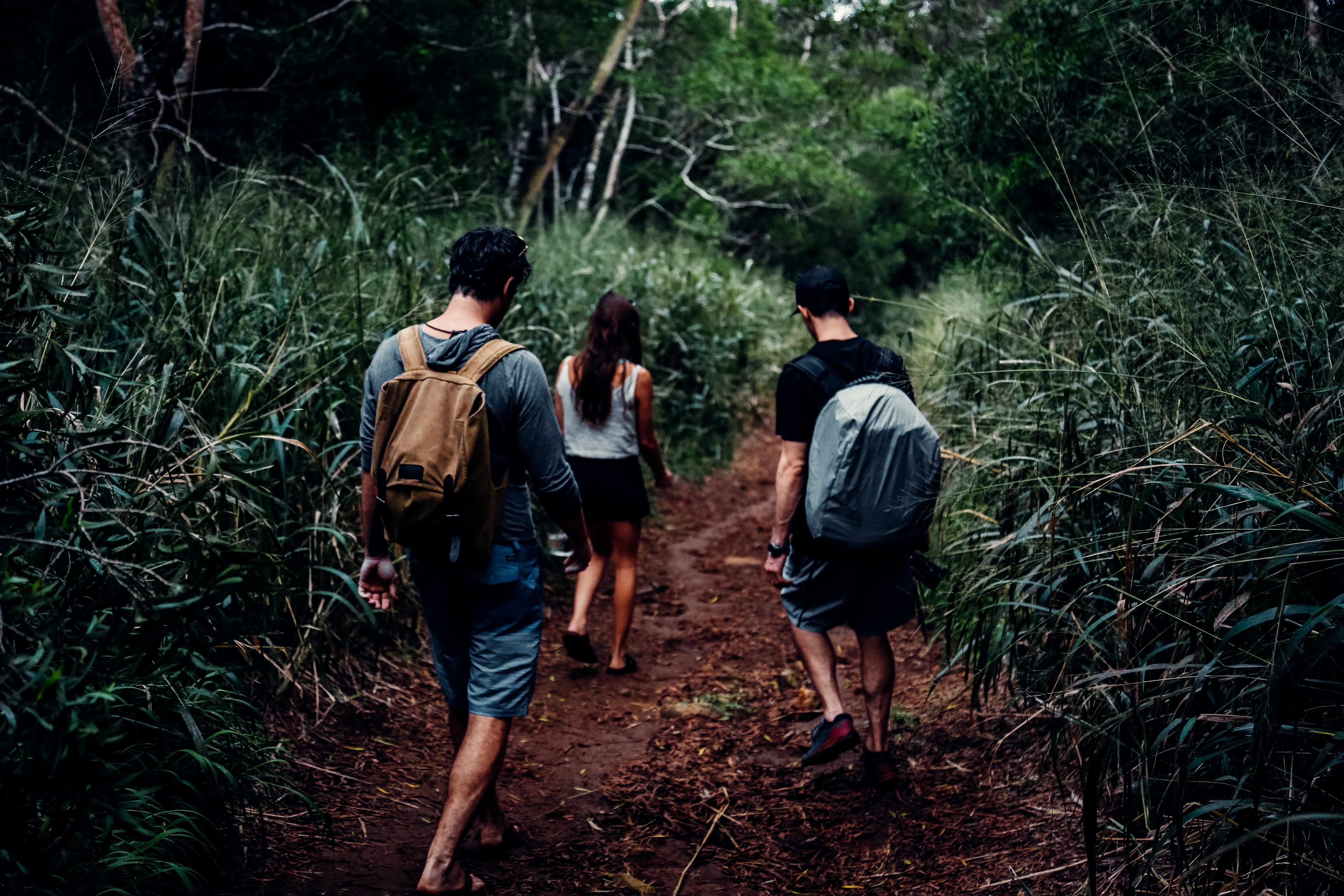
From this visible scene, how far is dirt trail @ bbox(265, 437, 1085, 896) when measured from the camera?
286 cm

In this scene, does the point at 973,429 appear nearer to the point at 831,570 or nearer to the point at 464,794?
the point at 831,570

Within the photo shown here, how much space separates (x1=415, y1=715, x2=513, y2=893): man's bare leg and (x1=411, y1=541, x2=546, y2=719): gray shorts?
0.05m

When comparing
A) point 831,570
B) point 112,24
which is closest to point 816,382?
point 831,570

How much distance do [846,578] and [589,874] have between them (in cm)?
139

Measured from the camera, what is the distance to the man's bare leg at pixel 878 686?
11.4 feet

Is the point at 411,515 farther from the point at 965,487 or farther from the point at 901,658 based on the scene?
the point at 901,658

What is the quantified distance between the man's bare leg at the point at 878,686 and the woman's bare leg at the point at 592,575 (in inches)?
60.6

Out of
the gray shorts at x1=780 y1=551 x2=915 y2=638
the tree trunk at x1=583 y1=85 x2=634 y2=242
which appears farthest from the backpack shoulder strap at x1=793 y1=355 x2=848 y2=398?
the tree trunk at x1=583 y1=85 x2=634 y2=242

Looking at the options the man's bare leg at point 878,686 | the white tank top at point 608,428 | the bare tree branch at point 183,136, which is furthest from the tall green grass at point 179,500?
the man's bare leg at point 878,686

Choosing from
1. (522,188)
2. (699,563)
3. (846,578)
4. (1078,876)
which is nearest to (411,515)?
(846,578)

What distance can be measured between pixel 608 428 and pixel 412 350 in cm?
217

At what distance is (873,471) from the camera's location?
10.7 feet

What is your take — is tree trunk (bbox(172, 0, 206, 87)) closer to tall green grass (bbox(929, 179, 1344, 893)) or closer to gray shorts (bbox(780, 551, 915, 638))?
gray shorts (bbox(780, 551, 915, 638))

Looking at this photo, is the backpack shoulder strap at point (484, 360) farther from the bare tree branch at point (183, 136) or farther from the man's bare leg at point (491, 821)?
the bare tree branch at point (183, 136)
